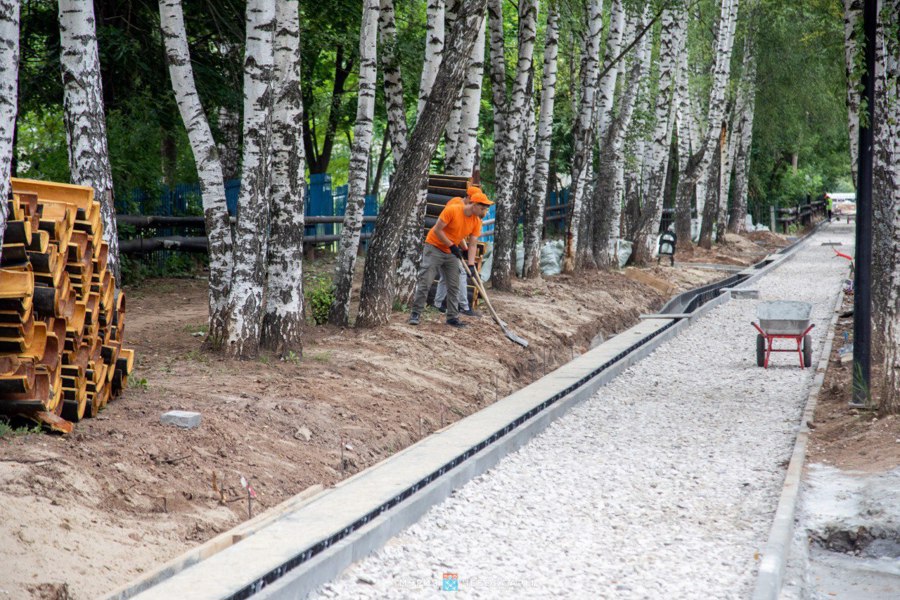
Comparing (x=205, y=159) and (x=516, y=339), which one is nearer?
(x=205, y=159)

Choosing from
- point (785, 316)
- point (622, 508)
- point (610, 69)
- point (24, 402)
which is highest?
point (610, 69)

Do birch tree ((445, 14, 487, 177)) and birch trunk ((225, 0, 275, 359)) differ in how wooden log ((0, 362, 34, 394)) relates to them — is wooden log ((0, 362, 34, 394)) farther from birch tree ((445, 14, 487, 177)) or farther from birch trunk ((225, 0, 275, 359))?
birch tree ((445, 14, 487, 177))

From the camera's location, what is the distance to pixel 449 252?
13.8 metres

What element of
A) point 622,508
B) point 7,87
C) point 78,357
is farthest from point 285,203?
point 622,508

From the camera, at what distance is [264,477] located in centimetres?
750

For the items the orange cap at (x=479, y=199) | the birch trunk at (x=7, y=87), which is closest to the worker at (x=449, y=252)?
the orange cap at (x=479, y=199)

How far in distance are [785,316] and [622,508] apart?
6474 millimetres

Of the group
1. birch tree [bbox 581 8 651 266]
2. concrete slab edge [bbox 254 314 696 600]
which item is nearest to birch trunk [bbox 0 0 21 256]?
concrete slab edge [bbox 254 314 696 600]

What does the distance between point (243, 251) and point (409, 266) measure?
494 centimetres

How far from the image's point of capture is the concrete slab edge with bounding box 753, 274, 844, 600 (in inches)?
213

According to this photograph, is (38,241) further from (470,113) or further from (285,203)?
(470,113)

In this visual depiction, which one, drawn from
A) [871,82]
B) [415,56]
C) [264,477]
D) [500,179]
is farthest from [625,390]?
[415,56]

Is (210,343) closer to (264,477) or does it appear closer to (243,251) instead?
(243,251)

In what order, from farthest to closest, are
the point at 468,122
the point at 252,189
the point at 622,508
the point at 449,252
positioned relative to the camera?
the point at 468,122, the point at 449,252, the point at 252,189, the point at 622,508
